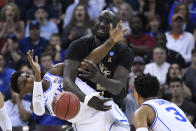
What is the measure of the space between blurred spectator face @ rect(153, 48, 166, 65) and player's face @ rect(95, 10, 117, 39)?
358 cm

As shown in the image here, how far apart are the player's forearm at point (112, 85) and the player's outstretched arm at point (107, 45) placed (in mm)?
303

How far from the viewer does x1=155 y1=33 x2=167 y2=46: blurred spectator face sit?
933 cm

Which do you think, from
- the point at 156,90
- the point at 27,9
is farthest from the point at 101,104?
the point at 27,9

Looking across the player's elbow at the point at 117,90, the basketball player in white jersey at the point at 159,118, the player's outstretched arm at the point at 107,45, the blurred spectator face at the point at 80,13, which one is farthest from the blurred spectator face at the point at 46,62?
the basketball player in white jersey at the point at 159,118

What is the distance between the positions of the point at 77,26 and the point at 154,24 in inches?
61.1

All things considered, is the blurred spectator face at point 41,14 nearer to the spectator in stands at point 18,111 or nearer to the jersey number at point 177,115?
the spectator in stands at point 18,111

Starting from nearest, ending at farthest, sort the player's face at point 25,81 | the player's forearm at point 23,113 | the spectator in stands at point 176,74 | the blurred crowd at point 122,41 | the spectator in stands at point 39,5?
the player's face at point 25,81, the player's forearm at point 23,113, the blurred crowd at point 122,41, the spectator in stands at point 176,74, the spectator in stands at point 39,5

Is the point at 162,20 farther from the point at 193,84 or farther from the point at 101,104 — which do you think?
the point at 101,104

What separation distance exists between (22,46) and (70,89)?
486 cm

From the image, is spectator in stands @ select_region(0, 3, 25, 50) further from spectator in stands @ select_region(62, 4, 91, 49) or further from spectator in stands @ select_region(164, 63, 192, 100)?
spectator in stands @ select_region(164, 63, 192, 100)

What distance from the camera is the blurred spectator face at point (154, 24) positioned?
33.1 ft

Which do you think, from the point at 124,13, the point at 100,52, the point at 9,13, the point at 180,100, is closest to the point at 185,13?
the point at 124,13

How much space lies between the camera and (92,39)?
18.9ft

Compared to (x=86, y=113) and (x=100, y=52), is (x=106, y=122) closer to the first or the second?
(x=86, y=113)
